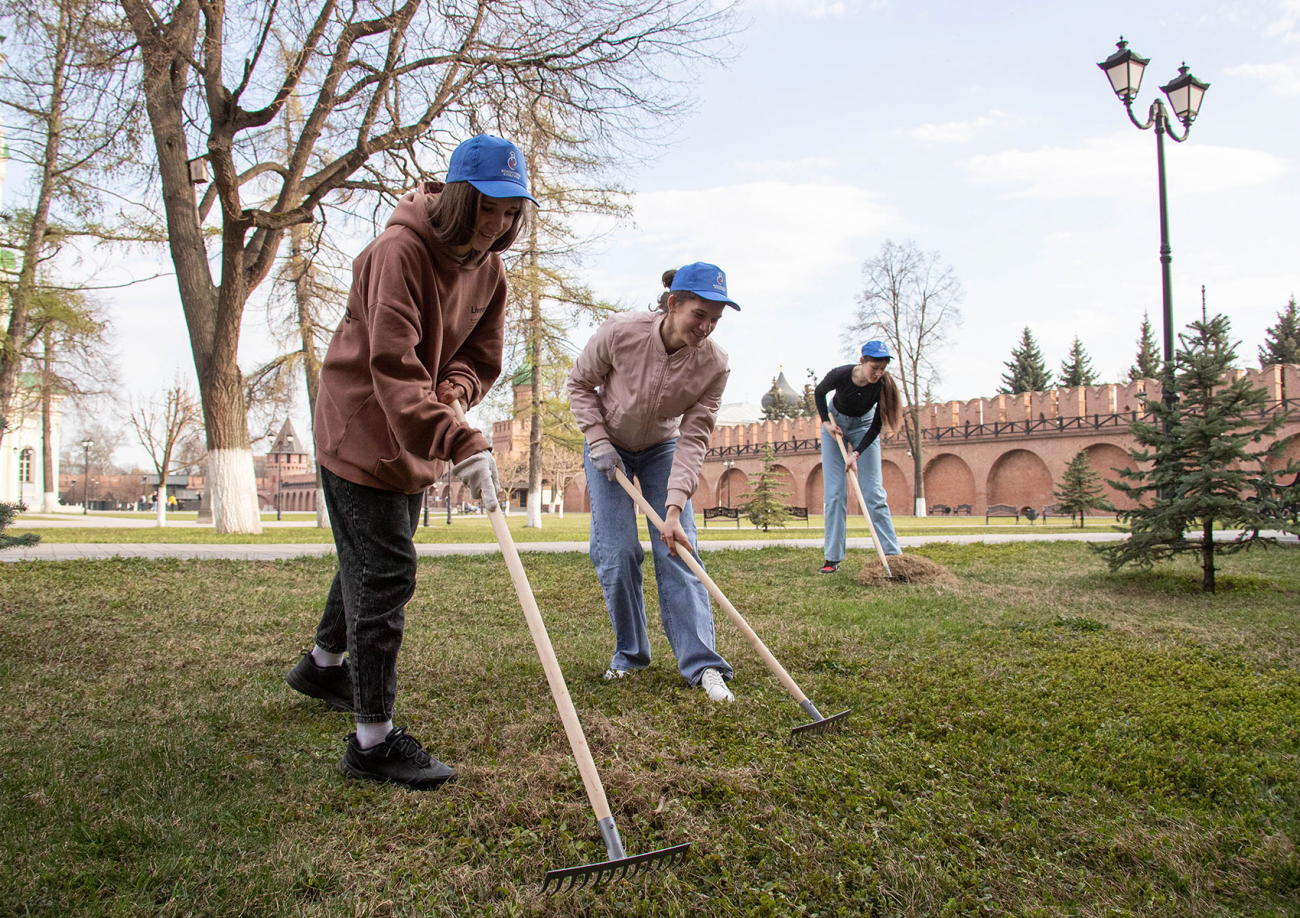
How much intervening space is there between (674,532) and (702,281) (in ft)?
3.54

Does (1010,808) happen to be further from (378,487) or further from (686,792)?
(378,487)

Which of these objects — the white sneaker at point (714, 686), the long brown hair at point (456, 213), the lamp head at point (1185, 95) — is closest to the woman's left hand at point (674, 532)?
the white sneaker at point (714, 686)

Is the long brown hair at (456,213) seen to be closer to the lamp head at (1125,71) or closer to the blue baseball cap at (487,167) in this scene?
the blue baseball cap at (487,167)

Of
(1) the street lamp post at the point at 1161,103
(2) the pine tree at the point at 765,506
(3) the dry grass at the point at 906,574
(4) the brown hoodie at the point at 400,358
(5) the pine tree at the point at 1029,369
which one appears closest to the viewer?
(4) the brown hoodie at the point at 400,358

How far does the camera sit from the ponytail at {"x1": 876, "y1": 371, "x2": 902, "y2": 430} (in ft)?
23.8

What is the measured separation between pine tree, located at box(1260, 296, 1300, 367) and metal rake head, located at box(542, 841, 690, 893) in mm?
48236

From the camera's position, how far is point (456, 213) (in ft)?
7.80

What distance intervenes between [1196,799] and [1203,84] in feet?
40.6

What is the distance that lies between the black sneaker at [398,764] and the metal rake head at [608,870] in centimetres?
67

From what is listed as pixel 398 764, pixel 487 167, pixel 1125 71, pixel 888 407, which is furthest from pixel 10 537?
pixel 1125 71

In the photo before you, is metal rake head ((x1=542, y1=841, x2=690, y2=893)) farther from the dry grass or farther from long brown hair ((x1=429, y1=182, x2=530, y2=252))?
the dry grass

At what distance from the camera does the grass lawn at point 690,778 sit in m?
1.79

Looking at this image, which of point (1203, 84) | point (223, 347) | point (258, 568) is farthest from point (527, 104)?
point (1203, 84)

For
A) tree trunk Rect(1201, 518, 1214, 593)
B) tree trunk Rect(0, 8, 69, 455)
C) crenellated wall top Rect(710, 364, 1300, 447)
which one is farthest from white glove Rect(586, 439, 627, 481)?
crenellated wall top Rect(710, 364, 1300, 447)
